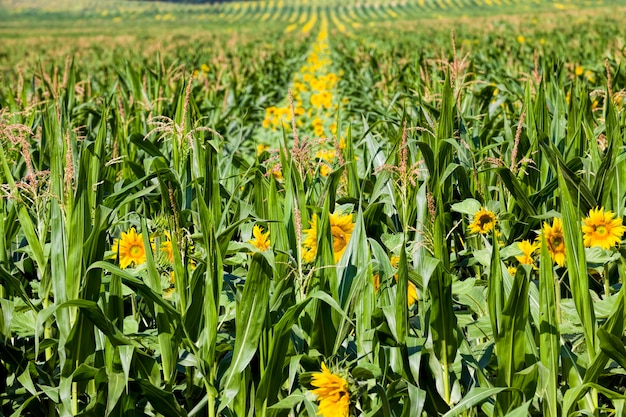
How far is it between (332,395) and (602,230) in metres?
0.84

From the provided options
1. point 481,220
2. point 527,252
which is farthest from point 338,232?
point 527,252

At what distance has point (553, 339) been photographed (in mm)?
1455

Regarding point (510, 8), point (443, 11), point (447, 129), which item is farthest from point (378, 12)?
point (447, 129)

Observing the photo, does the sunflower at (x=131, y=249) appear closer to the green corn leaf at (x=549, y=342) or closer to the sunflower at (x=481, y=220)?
the sunflower at (x=481, y=220)

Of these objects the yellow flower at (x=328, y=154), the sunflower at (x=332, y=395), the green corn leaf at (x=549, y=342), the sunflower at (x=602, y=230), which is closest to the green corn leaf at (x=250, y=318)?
the sunflower at (x=332, y=395)

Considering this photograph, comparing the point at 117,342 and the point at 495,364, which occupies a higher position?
the point at 117,342

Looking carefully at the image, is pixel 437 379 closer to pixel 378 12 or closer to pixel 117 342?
pixel 117 342

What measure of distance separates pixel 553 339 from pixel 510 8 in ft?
179

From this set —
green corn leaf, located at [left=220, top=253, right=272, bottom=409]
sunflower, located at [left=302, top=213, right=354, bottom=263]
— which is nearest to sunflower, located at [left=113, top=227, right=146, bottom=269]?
sunflower, located at [left=302, top=213, right=354, bottom=263]

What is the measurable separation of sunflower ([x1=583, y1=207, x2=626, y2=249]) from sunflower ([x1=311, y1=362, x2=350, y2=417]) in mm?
774

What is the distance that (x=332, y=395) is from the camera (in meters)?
1.42

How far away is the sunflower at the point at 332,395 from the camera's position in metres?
1.41

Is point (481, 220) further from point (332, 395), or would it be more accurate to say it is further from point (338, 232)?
point (332, 395)

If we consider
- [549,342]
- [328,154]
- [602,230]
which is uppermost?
[602,230]
